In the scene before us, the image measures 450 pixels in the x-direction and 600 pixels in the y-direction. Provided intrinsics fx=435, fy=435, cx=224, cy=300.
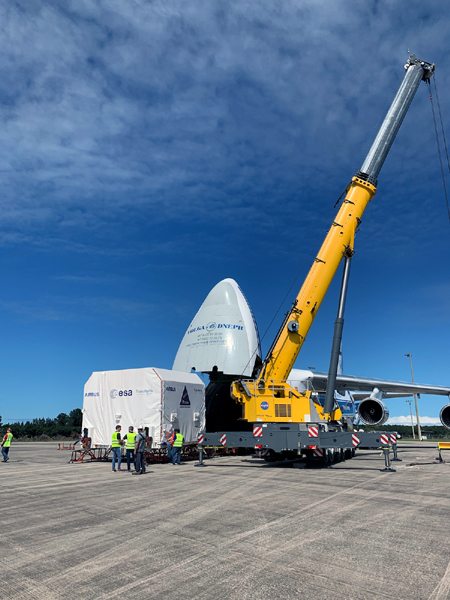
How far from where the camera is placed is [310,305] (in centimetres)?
1496

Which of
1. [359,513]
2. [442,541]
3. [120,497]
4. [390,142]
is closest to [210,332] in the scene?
A: [390,142]

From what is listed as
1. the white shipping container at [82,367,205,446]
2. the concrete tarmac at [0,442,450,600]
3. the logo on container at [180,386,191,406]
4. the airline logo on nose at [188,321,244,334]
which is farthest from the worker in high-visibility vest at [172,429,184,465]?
the airline logo on nose at [188,321,244,334]

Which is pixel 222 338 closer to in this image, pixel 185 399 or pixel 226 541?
pixel 185 399

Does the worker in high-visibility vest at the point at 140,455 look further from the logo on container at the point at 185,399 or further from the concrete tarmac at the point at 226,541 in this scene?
the logo on container at the point at 185,399

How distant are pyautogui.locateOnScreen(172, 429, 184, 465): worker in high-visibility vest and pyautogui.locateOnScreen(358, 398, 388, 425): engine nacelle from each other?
8.35 metres

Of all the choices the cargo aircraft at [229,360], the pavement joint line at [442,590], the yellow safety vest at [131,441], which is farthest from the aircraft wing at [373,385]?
the pavement joint line at [442,590]

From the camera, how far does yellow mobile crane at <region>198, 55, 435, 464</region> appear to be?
14102 mm

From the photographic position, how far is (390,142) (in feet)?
51.0

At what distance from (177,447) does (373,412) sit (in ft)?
29.7

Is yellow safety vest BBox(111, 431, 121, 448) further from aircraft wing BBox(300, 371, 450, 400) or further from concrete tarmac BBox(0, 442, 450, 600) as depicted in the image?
aircraft wing BBox(300, 371, 450, 400)

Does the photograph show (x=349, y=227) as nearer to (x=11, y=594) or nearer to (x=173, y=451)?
(x=173, y=451)

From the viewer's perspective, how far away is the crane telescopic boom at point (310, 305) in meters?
14.4

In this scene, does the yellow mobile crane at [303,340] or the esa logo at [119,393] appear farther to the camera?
the esa logo at [119,393]

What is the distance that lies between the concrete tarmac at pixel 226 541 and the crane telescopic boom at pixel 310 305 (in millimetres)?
4341
